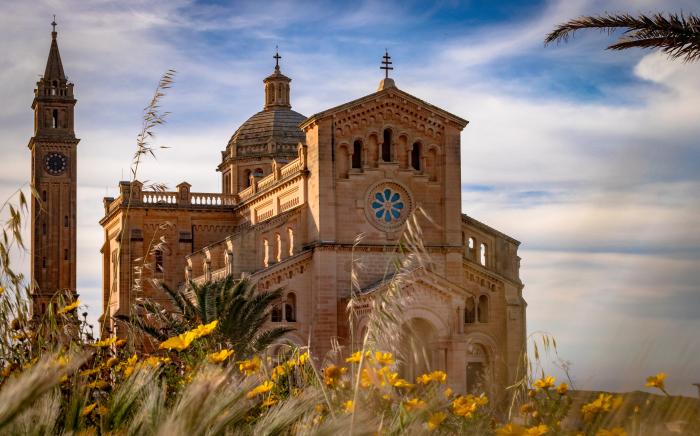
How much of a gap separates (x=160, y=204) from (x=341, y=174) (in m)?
16.0

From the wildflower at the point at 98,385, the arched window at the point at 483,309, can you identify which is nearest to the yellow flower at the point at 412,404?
the wildflower at the point at 98,385

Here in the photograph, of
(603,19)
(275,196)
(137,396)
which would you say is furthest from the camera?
(275,196)

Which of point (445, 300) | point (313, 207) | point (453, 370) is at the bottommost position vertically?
point (453, 370)

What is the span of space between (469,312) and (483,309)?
767mm

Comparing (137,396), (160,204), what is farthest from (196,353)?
(160,204)

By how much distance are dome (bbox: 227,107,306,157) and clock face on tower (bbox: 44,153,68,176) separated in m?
18.1

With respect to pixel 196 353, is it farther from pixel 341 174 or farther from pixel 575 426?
pixel 341 174

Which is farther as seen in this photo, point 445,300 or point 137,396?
point 445,300

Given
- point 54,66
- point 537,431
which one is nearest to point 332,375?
point 537,431

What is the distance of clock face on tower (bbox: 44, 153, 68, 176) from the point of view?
85.8 m

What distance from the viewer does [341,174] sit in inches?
1922

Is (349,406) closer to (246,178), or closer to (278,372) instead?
(278,372)

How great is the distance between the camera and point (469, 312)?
165ft

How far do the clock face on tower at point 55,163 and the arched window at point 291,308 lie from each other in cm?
4391
